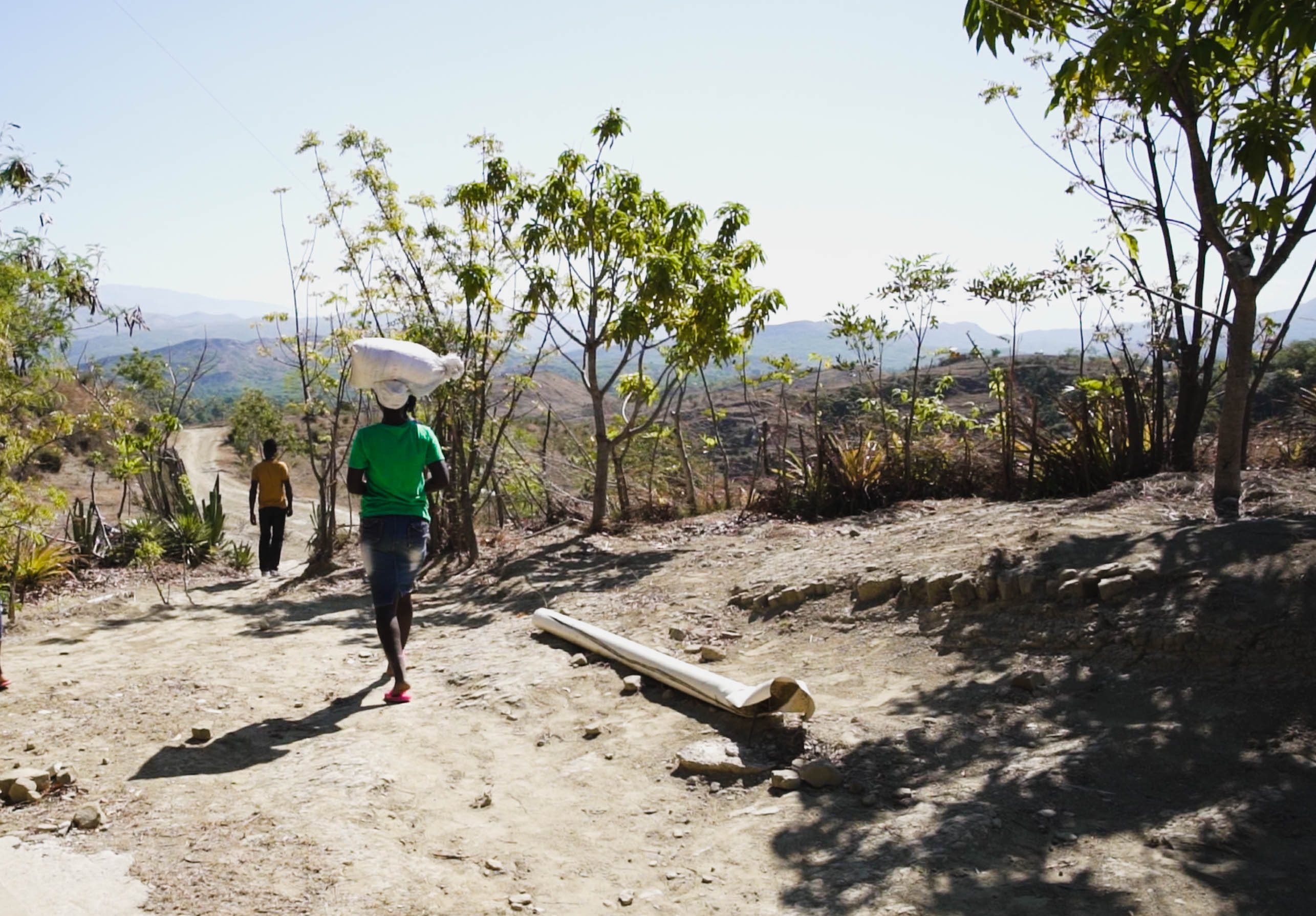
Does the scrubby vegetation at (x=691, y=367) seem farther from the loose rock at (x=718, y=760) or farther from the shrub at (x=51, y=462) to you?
the shrub at (x=51, y=462)

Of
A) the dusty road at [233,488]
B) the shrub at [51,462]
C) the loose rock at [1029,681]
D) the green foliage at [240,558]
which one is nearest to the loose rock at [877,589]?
the loose rock at [1029,681]

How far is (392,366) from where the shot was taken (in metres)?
5.05

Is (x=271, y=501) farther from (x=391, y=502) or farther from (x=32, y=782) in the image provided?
(x=32, y=782)

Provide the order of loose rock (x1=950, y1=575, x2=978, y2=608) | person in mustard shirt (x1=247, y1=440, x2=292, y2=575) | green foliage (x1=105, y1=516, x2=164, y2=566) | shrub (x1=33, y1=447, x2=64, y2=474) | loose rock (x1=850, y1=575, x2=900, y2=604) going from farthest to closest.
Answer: shrub (x1=33, y1=447, x2=64, y2=474) → green foliage (x1=105, y1=516, x2=164, y2=566) → person in mustard shirt (x1=247, y1=440, x2=292, y2=575) → loose rock (x1=850, y1=575, x2=900, y2=604) → loose rock (x1=950, y1=575, x2=978, y2=608)

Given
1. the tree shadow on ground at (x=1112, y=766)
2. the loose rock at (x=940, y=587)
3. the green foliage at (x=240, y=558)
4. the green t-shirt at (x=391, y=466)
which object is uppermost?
the green t-shirt at (x=391, y=466)

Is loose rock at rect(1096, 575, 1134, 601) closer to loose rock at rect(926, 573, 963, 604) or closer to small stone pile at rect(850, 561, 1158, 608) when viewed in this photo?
small stone pile at rect(850, 561, 1158, 608)

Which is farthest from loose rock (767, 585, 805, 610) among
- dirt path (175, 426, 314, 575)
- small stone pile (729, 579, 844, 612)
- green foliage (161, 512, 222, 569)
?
green foliage (161, 512, 222, 569)

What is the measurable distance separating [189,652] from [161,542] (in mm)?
5599

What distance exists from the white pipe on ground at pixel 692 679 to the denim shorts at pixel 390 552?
119 centimetres

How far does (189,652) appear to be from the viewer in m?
6.70

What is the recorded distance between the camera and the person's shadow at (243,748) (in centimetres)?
417

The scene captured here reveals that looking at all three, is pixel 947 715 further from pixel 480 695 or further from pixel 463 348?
pixel 463 348

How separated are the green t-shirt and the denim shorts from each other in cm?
4

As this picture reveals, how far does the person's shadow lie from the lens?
13.7 feet
